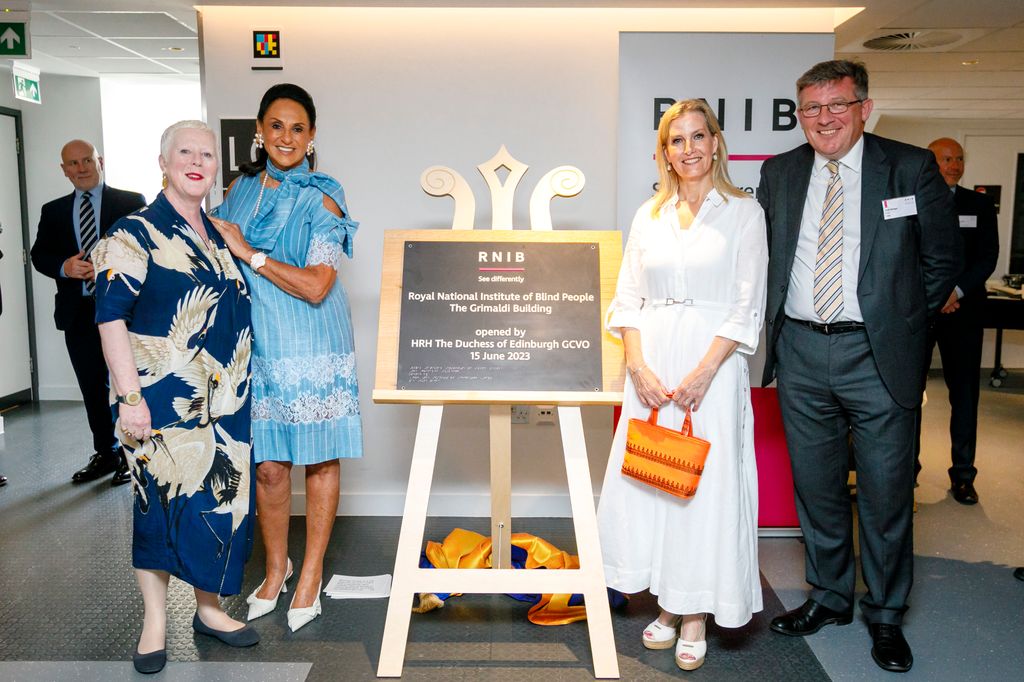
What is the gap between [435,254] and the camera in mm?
2734

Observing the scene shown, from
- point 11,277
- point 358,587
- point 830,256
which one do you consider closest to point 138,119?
point 11,277

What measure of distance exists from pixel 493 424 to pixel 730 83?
1.90 meters

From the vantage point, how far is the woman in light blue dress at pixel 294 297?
2652 millimetres

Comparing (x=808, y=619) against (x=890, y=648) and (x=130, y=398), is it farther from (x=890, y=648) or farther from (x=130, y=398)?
(x=130, y=398)

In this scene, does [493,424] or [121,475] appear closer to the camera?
[493,424]

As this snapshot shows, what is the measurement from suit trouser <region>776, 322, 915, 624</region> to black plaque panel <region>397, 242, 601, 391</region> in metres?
0.72

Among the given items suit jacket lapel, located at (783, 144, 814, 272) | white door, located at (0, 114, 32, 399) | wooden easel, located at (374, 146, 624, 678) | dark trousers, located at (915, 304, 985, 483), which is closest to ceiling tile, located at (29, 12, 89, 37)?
white door, located at (0, 114, 32, 399)

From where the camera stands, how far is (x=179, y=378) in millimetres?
2350

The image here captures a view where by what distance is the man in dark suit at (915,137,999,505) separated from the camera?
4.05 meters

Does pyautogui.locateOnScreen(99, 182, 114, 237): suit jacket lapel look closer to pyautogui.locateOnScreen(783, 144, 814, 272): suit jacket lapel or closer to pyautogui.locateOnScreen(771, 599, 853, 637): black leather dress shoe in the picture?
pyautogui.locateOnScreen(783, 144, 814, 272): suit jacket lapel

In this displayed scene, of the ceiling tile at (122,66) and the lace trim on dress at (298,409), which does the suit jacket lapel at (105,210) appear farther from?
the lace trim on dress at (298,409)

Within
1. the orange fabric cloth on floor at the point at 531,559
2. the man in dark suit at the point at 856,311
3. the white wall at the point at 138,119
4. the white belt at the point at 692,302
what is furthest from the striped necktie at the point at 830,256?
the white wall at the point at 138,119

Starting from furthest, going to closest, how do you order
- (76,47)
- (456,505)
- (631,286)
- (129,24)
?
(76,47) → (129,24) → (456,505) → (631,286)

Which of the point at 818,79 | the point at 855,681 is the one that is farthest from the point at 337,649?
the point at 818,79
